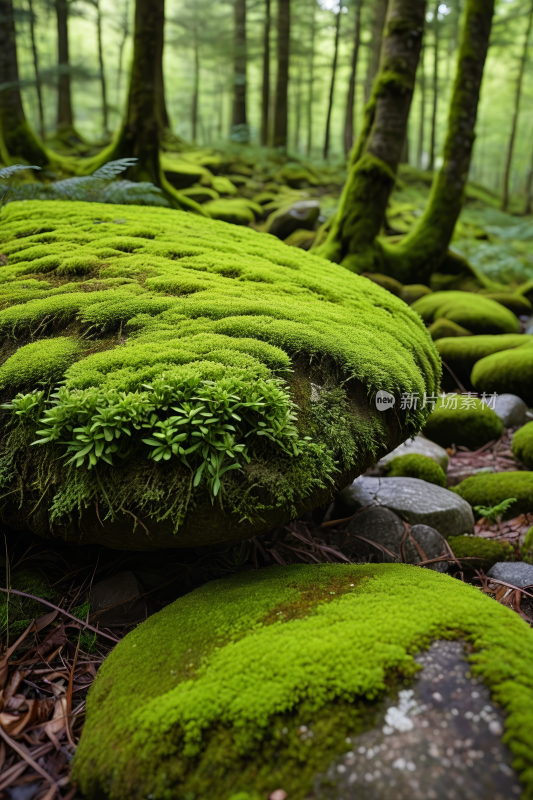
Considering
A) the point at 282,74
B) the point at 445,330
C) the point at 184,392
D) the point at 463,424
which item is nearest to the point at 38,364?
the point at 184,392

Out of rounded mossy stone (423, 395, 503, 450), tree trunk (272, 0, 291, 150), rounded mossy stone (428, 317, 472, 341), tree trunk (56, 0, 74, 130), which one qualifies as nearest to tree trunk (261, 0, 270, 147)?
tree trunk (272, 0, 291, 150)

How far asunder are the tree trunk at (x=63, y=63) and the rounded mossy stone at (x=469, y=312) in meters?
14.1

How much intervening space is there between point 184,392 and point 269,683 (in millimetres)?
1079

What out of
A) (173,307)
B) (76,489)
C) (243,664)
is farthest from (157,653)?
(173,307)

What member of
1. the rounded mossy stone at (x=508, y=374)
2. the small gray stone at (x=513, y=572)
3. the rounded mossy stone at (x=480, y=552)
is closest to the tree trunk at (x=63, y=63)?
the rounded mossy stone at (x=508, y=374)

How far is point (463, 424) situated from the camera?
16.5 feet

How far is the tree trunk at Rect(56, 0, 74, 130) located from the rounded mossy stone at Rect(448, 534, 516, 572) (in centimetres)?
1753

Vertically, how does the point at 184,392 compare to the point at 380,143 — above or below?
below

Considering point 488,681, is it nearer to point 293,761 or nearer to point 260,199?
point 293,761

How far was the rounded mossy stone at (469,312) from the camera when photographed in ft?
23.5

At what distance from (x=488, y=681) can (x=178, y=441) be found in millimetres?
1282

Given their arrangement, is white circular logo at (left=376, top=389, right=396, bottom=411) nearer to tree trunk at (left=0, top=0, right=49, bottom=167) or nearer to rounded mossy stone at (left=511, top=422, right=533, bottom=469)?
rounded mossy stone at (left=511, top=422, right=533, bottom=469)

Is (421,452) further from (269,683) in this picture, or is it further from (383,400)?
(269,683)

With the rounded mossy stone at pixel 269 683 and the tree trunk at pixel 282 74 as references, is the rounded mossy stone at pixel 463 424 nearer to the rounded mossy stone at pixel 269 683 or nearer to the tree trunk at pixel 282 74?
the rounded mossy stone at pixel 269 683
